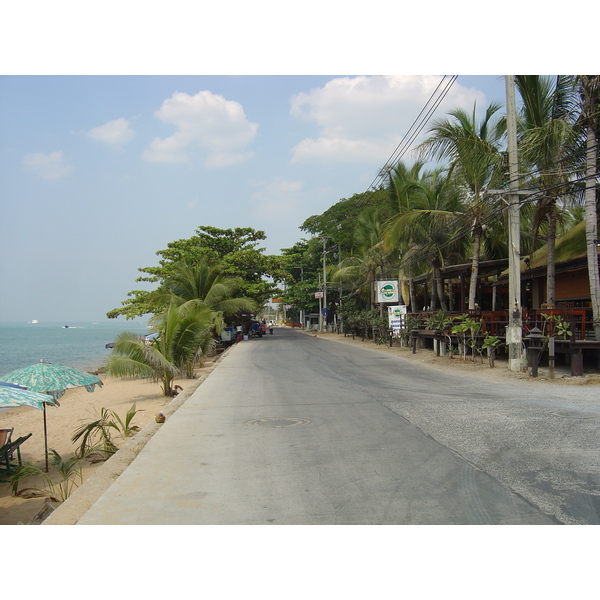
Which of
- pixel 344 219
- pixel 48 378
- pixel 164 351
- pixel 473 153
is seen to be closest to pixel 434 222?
pixel 473 153

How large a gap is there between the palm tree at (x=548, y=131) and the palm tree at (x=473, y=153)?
1.41 metres

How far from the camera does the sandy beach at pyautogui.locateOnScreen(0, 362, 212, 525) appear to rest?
7558 millimetres

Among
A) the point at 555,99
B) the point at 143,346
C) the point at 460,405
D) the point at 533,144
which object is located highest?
the point at 555,99

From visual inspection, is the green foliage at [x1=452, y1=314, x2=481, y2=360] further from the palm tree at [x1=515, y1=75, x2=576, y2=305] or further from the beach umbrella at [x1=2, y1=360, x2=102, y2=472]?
Result: the beach umbrella at [x1=2, y1=360, x2=102, y2=472]

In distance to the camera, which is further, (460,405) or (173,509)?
(460,405)

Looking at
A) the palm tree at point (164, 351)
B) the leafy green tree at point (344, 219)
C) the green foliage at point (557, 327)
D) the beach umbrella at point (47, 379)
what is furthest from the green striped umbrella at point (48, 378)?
the leafy green tree at point (344, 219)

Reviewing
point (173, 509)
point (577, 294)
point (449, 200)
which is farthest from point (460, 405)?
point (449, 200)

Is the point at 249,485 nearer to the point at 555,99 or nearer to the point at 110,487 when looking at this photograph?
the point at 110,487

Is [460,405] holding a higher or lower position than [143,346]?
lower

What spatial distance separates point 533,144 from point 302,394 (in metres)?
10.3

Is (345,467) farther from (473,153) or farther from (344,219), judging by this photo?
(344,219)

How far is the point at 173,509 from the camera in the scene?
5078mm

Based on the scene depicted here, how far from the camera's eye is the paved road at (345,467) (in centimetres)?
495

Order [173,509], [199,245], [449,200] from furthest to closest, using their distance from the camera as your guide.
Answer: [199,245], [449,200], [173,509]
